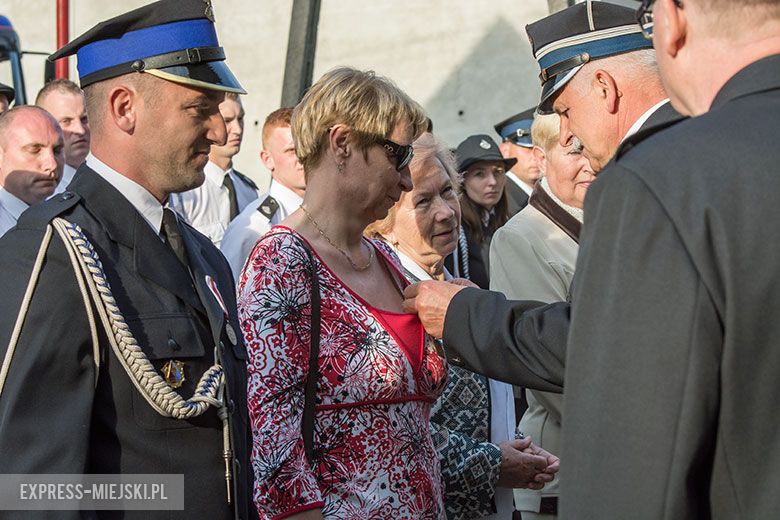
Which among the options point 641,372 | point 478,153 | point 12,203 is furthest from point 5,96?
point 641,372

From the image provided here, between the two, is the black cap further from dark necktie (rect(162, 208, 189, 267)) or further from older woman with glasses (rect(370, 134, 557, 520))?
dark necktie (rect(162, 208, 189, 267))

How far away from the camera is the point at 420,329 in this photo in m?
3.36

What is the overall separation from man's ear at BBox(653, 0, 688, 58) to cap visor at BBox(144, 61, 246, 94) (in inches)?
58.1

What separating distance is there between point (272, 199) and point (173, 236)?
12.0 ft

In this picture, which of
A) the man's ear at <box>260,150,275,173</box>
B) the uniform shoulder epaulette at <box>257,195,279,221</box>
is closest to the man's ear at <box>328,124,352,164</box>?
the uniform shoulder epaulette at <box>257,195,279,221</box>

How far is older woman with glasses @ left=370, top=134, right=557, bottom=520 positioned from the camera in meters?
3.78

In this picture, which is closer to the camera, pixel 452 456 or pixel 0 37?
pixel 452 456

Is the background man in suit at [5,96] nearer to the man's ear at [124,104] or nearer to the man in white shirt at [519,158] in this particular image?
the man in white shirt at [519,158]

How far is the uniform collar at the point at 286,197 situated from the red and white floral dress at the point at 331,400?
3490 mm

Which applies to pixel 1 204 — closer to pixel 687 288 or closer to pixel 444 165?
pixel 444 165

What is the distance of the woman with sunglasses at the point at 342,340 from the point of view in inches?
116

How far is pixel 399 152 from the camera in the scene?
343cm

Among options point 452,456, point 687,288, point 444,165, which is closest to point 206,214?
point 444,165

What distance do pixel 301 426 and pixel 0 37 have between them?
912 cm
